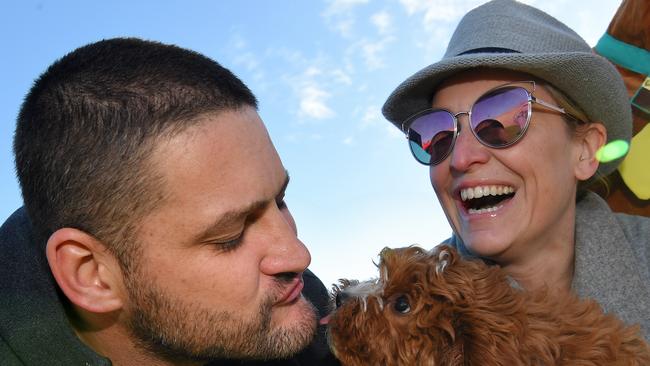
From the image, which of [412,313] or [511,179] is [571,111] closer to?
[511,179]

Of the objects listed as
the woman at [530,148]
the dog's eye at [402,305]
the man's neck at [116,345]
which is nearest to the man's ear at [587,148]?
the woman at [530,148]

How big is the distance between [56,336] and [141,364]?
591 millimetres

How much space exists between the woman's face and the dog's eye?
2.38ft

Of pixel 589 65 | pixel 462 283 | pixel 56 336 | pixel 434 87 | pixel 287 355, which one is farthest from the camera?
pixel 434 87

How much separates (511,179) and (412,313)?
1.14 meters

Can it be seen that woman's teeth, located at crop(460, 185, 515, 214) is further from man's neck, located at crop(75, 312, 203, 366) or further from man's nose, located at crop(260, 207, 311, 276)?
man's neck, located at crop(75, 312, 203, 366)

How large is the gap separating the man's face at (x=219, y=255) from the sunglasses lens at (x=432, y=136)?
52.8 inches

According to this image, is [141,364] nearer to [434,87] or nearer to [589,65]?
[434,87]

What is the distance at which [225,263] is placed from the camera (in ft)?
9.54

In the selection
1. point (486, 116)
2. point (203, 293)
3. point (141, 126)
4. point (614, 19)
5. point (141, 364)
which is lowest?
point (141, 364)

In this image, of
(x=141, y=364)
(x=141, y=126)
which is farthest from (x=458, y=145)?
(x=141, y=364)

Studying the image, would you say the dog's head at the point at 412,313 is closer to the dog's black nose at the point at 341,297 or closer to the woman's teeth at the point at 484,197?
the dog's black nose at the point at 341,297

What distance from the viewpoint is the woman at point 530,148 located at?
3832 millimetres

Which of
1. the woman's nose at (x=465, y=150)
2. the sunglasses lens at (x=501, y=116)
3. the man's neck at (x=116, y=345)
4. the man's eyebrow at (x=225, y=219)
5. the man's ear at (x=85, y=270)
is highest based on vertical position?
the sunglasses lens at (x=501, y=116)
